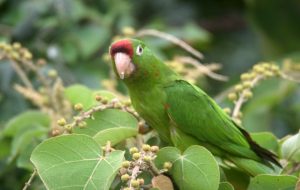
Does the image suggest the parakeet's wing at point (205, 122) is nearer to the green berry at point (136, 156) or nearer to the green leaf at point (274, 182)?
the green leaf at point (274, 182)

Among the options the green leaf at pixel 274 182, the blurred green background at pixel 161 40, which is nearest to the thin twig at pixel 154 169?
the green leaf at pixel 274 182

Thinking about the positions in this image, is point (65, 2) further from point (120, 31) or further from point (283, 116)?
point (283, 116)

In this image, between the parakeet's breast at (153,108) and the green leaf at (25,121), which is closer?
the parakeet's breast at (153,108)

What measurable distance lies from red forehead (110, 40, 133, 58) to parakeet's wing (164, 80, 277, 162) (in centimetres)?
19

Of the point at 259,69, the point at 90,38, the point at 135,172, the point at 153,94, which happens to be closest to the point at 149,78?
the point at 153,94

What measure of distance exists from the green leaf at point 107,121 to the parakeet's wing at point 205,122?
0.15 metres

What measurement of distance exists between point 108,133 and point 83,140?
0.12 m

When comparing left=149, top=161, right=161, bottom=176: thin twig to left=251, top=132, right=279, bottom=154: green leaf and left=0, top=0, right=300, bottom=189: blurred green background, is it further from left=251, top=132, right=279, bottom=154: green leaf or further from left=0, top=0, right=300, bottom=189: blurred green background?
left=0, top=0, right=300, bottom=189: blurred green background

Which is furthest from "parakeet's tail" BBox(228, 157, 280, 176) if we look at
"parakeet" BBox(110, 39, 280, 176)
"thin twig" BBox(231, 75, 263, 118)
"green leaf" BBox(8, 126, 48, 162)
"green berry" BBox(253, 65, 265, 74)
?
"green leaf" BBox(8, 126, 48, 162)

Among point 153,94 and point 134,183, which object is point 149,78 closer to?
point 153,94

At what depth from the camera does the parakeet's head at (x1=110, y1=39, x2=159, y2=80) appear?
176 centimetres

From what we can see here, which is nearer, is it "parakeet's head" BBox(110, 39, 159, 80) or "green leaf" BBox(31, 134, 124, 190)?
"green leaf" BBox(31, 134, 124, 190)

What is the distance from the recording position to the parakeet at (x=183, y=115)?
1.80 meters

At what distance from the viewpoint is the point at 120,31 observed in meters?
3.19
